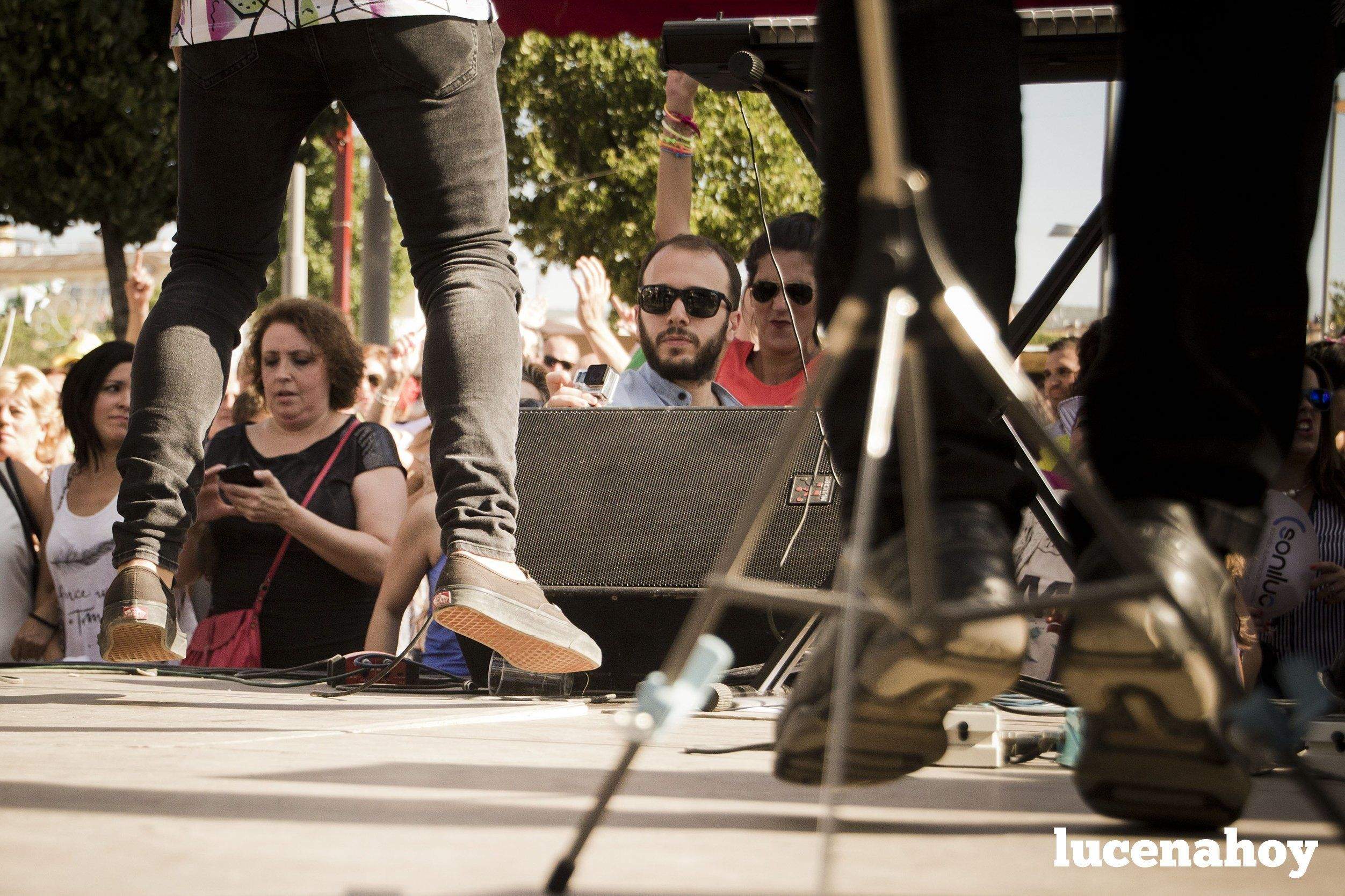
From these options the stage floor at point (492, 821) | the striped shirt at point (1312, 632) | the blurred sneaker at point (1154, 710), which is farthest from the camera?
the striped shirt at point (1312, 632)

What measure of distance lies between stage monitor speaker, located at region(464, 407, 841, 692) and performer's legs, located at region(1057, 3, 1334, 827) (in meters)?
1.62

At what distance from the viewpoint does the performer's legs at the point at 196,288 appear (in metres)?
2.34

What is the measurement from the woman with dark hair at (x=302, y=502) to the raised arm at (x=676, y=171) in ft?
3.83

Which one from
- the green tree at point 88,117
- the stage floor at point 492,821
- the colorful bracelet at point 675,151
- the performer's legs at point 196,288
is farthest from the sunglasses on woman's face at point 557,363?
the stage floor at point 492,821

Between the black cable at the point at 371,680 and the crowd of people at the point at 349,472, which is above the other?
the crowd of people at the point at 349,472

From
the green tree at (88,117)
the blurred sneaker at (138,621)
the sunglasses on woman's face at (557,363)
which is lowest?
the blurred sneaker at (138,621)

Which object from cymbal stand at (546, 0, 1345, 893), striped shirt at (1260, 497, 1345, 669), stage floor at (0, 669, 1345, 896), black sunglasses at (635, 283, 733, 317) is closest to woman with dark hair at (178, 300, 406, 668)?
black sunglasses at (635, 283, 733, 317)

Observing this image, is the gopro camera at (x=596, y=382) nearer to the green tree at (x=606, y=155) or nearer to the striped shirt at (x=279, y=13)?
the striped shirt at (x=279, y=13)

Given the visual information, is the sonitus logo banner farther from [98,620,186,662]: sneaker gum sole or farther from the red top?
the red top

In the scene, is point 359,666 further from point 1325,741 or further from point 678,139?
point 678,139

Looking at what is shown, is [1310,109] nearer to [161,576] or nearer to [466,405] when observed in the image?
[466,405]

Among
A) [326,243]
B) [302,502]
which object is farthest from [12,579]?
[326,243]

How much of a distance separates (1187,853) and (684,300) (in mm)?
3232

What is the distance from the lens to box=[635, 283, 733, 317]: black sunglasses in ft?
13.7
